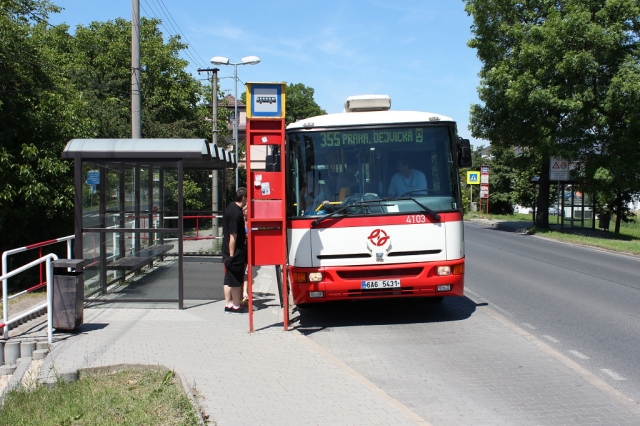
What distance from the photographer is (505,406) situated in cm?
554

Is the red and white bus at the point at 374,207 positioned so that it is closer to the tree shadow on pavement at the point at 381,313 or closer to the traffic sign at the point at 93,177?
the tree shadow on pavement at the point at 381,313

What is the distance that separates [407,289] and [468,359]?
5.36ft

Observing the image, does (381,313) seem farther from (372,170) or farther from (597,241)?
(597,241)

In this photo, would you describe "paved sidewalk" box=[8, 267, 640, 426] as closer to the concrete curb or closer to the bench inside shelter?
the concrete curb

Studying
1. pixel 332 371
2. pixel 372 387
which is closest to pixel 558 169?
pixel 332 371

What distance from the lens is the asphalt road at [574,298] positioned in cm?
726

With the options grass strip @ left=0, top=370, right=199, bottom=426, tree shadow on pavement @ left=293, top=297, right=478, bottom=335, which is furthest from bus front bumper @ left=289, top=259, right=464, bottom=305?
grass strip @ left=0, top=370, right=199, bottom=426

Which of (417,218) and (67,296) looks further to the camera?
(417,218)

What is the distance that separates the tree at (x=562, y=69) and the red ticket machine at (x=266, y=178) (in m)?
19.4

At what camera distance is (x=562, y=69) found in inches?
989

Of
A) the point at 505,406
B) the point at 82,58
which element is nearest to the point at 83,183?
the point at 505,406

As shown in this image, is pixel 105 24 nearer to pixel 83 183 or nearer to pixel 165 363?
pixel 83 183

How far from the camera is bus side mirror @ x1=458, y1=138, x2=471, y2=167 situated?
8.89 metres

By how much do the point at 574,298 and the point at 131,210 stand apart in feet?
27.9
